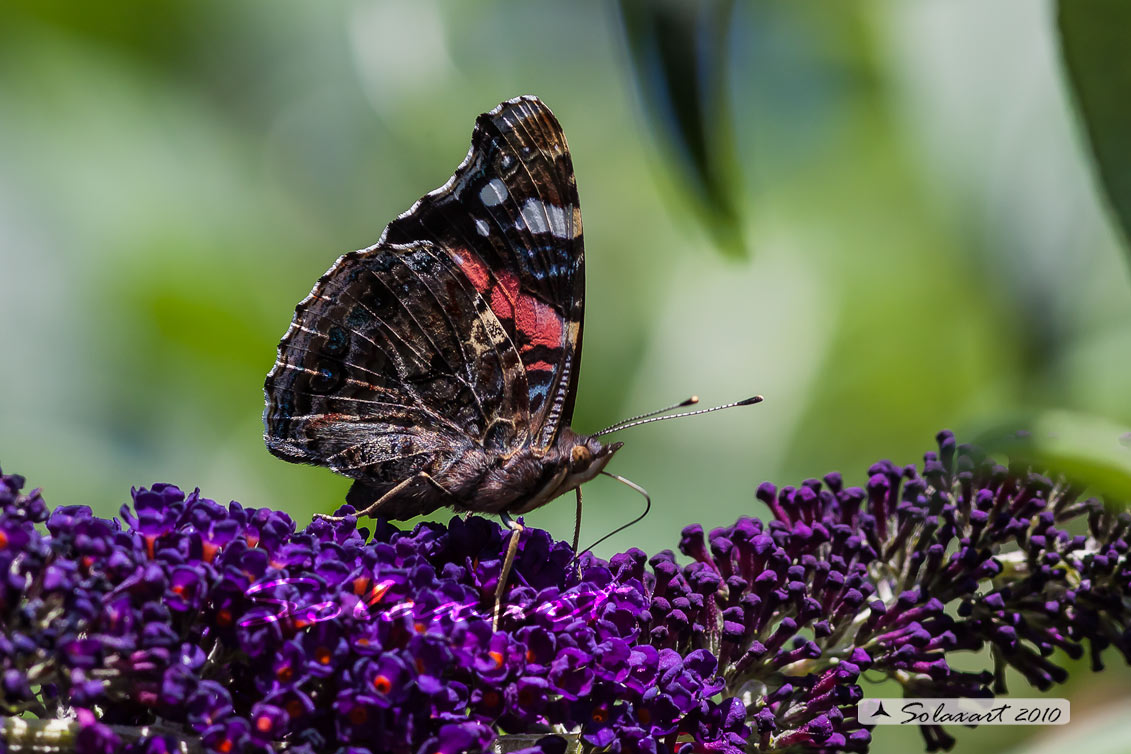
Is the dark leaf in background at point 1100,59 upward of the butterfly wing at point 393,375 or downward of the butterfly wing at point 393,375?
downward

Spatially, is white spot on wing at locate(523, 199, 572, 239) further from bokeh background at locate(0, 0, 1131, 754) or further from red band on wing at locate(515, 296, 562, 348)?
bokeh background at locate(0, 0, 1131, 754)

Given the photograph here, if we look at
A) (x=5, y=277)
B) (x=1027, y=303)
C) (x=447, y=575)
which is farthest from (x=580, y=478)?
(x=5, y=277)

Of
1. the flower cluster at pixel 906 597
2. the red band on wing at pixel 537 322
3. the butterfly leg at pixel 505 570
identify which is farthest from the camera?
the red band on wing at pixel 537 322

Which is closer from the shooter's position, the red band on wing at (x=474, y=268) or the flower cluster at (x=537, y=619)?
the flower cluster at (x=537, y=619)

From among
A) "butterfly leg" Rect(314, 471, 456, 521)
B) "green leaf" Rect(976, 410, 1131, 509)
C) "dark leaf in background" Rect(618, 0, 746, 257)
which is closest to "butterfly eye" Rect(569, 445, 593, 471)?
"butterfly leg" Rect(314, 471, 456, 521)

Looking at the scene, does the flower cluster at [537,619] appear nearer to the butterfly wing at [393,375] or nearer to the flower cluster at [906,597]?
the flower cluster at [906,597]

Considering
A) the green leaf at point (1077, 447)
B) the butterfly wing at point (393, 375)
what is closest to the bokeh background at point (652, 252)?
the butterfly wing at point (393, 375)

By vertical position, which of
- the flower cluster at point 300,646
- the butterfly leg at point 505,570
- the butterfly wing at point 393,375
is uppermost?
the butterfly wing at point 393,375
